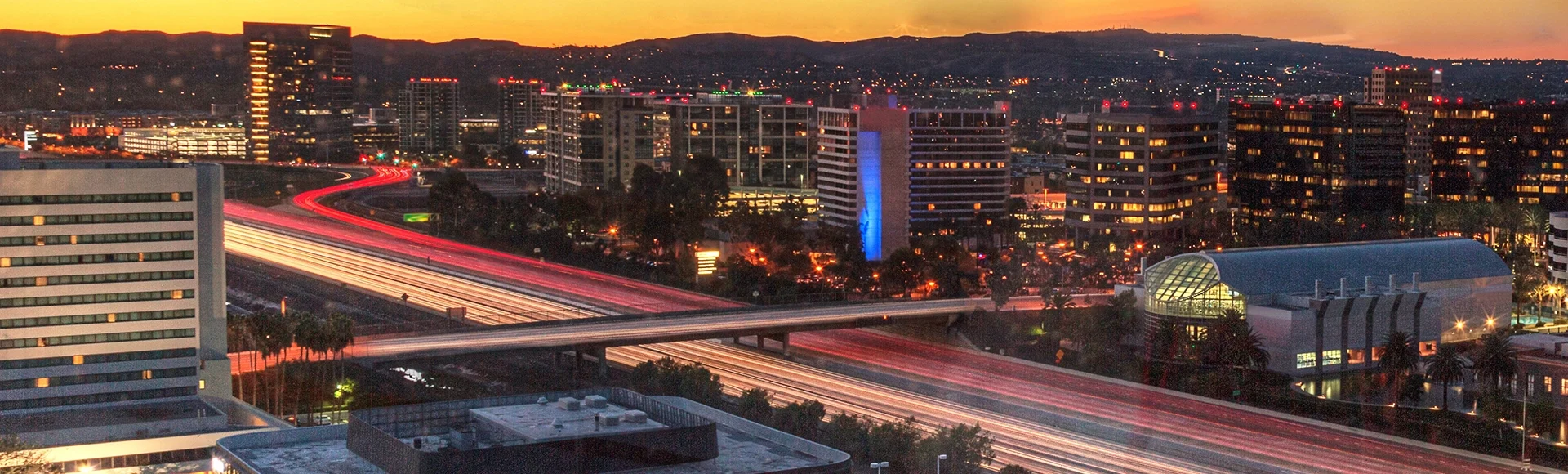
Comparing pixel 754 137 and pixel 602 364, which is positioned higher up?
pixel 754 137

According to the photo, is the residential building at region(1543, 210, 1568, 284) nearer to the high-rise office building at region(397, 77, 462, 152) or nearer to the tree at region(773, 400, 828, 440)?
the tree at region(773, 400, 828, 440)

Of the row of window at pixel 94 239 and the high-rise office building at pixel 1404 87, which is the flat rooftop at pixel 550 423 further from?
the high-rise office building at pixel 1404 87

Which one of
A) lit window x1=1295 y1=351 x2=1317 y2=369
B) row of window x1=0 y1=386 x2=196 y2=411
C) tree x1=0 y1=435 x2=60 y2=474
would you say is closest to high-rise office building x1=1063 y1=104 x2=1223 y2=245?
lit window x1=1295 y1=351 x2=1317 y2=369

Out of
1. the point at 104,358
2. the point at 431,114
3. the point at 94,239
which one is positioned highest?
the point at 431,114

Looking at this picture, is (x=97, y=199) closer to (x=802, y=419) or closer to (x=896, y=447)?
(x=802, y=419)

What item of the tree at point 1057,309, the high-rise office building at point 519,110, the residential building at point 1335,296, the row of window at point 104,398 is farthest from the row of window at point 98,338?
the high-rise office building at point 519,110

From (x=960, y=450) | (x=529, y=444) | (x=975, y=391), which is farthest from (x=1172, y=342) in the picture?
(x=529, y=444)
